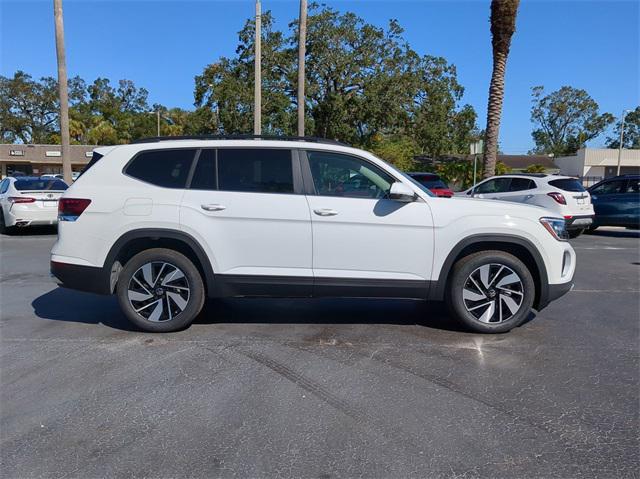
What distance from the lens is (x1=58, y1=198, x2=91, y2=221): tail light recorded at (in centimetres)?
504

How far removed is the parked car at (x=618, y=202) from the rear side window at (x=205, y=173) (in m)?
12.5

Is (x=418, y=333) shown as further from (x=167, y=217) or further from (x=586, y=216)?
(x=586, y=216)

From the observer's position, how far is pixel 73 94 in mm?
76062

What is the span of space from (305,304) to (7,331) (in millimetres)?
3155

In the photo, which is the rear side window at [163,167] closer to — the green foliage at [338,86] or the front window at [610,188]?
the front window at [610,188]

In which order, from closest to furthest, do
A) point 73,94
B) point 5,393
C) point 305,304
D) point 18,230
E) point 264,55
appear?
1. point 5,393
2. point 305,304
3. point 18,230
4. point 264,55
5. point 73,94

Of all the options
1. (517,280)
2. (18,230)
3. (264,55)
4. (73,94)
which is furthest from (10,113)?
(517,280)

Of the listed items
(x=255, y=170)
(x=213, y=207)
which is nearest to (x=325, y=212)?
(x=255, y=170)

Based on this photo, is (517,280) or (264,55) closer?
(517,280)

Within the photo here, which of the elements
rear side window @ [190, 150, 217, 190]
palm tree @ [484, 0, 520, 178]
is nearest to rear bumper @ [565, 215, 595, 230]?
palm tree @ [484, 0, 520, 178]

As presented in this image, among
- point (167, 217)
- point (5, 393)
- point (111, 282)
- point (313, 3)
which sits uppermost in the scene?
point (313, 3)

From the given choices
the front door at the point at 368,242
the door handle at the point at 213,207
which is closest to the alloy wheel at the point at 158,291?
the door handle at the point at 213,207

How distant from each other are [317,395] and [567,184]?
1090 centimetres

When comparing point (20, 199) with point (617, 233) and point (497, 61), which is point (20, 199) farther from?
point (617, 233)
